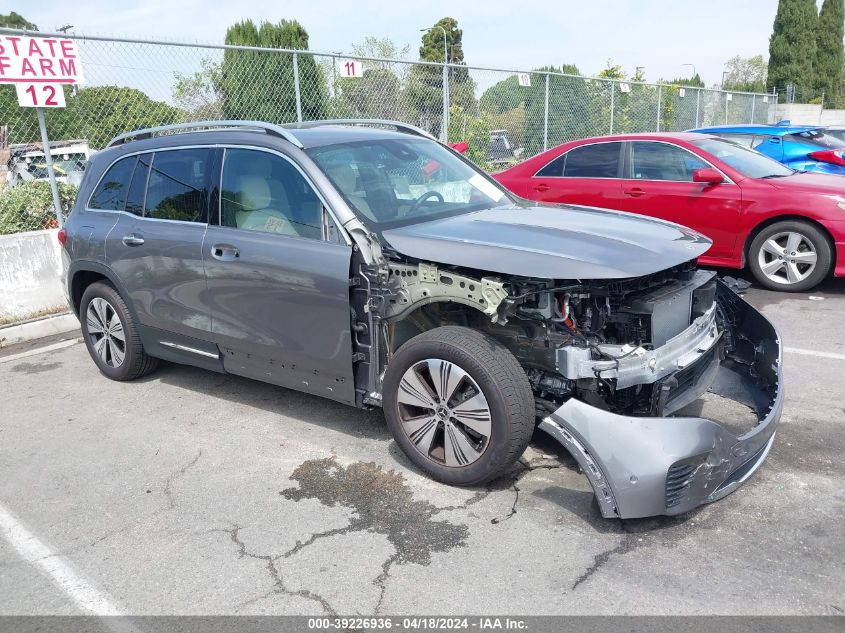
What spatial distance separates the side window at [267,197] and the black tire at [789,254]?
5269mm

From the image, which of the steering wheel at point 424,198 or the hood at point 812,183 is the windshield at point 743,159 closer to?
the hood at point 812,183

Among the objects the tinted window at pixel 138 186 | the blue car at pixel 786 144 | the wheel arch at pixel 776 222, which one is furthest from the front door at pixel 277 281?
the blue car at pixel 786 144

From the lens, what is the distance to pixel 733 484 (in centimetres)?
327

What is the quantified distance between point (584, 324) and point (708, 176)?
15.1ft

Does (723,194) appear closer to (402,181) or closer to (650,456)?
(402,181)

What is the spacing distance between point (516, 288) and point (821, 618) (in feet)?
5.85

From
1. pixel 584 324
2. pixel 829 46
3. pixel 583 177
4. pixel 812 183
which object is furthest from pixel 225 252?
pixel 829 46

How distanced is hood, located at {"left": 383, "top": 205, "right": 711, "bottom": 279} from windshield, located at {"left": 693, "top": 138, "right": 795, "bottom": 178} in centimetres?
404

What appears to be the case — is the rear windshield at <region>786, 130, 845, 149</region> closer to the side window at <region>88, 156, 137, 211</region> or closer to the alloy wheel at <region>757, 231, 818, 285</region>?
the alloy wheel at <region>757, 231, 818, 285</region>

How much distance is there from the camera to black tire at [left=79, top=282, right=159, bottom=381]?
5.25m

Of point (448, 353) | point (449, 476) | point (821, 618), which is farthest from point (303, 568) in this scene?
point (821, 618)

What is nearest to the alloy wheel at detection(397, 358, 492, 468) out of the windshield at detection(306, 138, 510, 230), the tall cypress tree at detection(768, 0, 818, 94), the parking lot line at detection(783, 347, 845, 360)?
the windshield at detection(306, 138, 510, 230)

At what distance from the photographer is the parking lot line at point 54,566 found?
2.93 m

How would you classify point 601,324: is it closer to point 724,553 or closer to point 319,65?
point 724,553
